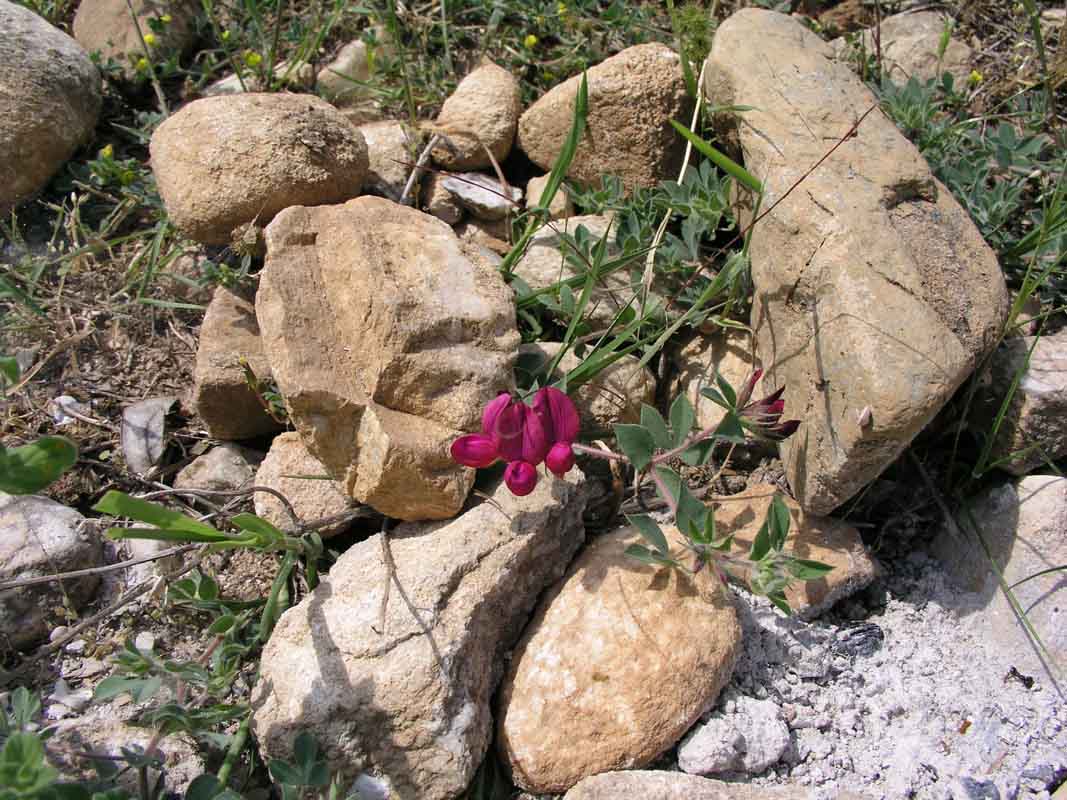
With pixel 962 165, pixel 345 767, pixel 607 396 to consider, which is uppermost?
pixel 962 165

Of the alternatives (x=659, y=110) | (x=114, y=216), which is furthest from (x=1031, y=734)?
(x=114, y=216)

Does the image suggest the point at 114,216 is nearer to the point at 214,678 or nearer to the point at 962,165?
the point at 214,678

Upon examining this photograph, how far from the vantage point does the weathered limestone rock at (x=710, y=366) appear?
2.84 metres

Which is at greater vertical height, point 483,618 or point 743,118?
point 743,118

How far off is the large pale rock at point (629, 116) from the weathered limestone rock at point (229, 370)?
1317 millimetres

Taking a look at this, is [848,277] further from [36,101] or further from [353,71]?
[36,101]

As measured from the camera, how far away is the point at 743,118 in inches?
112

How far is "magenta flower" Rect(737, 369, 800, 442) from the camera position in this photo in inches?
91.0

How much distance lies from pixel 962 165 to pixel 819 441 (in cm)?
129

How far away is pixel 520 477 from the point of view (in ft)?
7.34

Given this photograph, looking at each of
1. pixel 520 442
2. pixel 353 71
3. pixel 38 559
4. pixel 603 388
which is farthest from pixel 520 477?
pixel 353 71

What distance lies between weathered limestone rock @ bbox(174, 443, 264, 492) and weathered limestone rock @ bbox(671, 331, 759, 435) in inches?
55.7

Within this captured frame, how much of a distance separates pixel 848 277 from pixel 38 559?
2359 millimetres

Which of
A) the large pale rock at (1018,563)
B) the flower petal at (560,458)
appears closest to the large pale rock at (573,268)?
the flower petal at (560,458)
